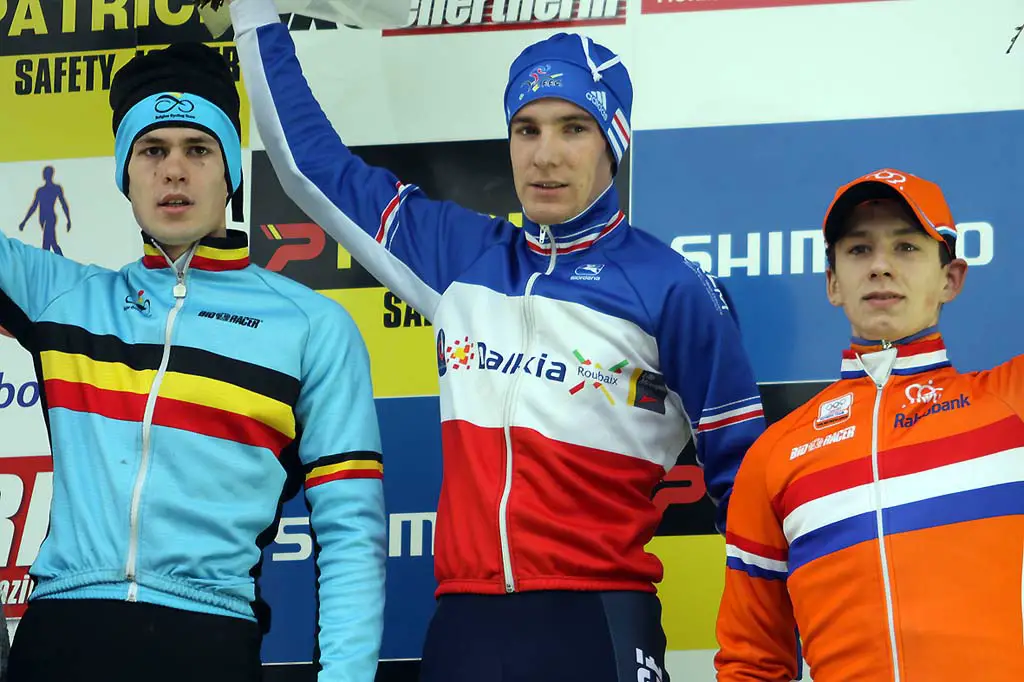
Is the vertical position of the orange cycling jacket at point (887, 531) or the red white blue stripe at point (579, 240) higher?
the red white blue stripe at point (579, 240)

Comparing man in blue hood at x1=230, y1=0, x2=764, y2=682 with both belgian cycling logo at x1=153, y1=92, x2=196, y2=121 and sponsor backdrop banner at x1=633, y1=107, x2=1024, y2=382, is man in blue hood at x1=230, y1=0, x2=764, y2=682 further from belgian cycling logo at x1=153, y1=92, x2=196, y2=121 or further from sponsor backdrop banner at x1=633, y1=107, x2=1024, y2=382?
sponsor backdrop banner at x1=633, y1=107, x2=1024, y2=382

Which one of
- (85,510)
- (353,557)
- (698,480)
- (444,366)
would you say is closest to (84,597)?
(85,510)

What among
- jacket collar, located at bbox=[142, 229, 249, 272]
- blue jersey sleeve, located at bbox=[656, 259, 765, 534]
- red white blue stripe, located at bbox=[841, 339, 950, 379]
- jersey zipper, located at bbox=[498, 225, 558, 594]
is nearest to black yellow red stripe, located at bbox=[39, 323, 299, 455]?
jacket collar, located at bbox=[142, 229, 249, 272]

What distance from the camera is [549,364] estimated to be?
2598 millimetres

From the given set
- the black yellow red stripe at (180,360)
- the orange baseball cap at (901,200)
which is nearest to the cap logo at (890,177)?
the orange baseball cap at (901,200)

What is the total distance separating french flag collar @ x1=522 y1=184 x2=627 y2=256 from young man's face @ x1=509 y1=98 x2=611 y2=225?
0.06ft

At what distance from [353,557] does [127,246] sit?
142 centimetres

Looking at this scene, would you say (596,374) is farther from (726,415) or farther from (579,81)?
(579,81)

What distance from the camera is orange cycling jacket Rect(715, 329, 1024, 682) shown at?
216 cm

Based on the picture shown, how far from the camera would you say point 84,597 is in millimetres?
2391

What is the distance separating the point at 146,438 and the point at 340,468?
1.16 ft

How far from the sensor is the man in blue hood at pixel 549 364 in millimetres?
2453

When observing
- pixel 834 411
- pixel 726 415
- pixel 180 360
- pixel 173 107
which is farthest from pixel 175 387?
pixel 834 411

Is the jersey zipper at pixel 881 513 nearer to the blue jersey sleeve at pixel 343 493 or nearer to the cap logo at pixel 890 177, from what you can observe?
the cap logo at pixel 890 177
